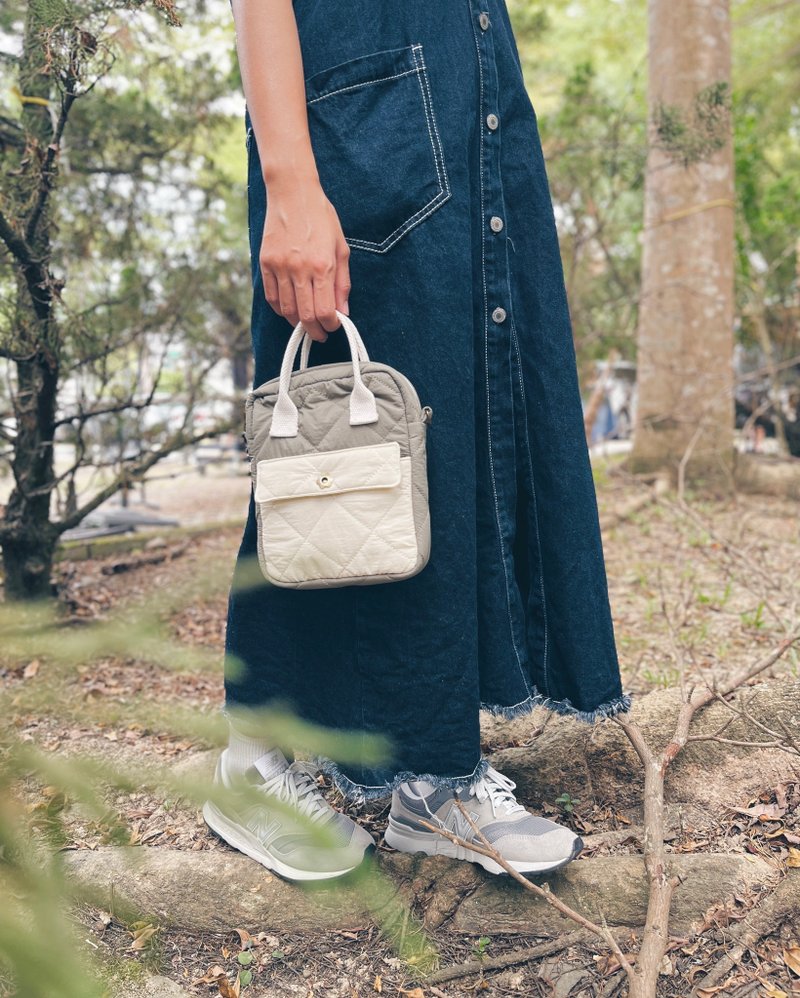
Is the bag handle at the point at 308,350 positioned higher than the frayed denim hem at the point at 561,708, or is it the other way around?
the bag handle at the point at 308,350

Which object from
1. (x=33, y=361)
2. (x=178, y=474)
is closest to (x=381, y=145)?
(x=33, y=361)

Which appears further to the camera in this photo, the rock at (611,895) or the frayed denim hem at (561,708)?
the frayed denim hem at (561,708)

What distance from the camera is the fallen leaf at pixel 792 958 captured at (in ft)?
4.19

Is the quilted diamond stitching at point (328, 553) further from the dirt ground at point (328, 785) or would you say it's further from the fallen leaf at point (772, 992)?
the fallen leaf at point (772, 992)

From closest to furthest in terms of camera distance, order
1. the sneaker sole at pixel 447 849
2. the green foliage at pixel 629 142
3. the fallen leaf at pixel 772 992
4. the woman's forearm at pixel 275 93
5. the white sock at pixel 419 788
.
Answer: the fallen leaf at pixel 772 992
the woman's forearm at pixel 275 93
the sneaker sole at pixel 447 849
the white sock at pixel 419 788
the green foliage at pixel 629 142

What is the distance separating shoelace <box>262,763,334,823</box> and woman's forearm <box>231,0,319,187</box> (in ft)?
3.24

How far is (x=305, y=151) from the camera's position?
1334 mm

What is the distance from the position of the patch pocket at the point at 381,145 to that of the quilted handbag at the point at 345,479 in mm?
190

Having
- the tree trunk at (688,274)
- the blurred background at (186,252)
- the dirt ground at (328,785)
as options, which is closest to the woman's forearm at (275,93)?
the blurred background at (186,252)

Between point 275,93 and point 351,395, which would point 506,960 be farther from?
point 275,93

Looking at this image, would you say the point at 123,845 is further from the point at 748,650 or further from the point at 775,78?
Result: the point at 775,78

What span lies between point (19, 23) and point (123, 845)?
241cm

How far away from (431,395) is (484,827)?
29.2 inches

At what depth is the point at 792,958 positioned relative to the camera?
1297 millimetres
